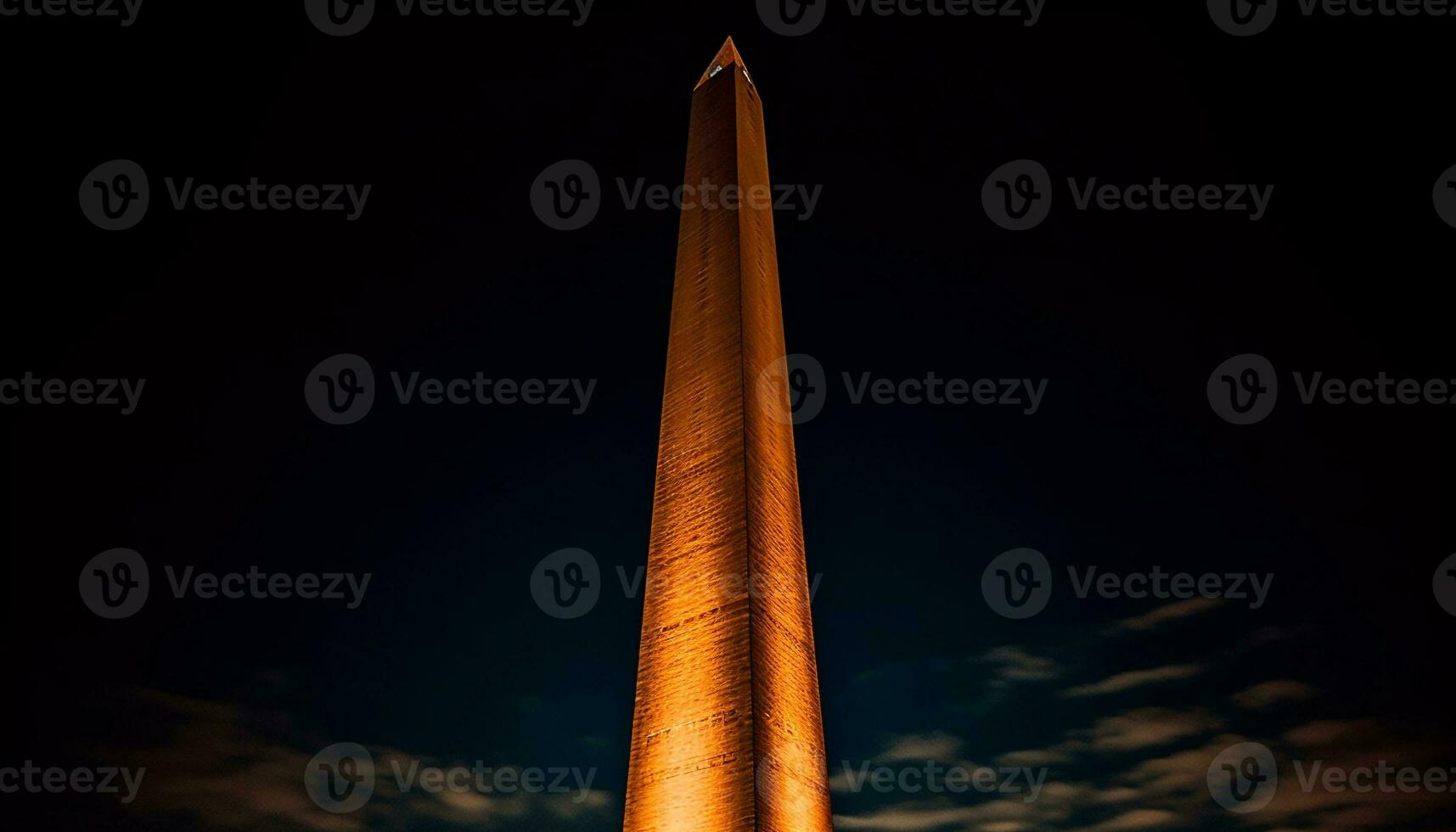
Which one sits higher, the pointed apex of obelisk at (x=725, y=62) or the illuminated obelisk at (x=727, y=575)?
the pointed apex of obelisk at (x=725, y=62)

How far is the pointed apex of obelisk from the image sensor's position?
1417 centimetres

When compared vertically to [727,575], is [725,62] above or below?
above

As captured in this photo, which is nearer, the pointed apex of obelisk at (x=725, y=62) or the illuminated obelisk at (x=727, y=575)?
the illuminated obelisk at (x=727, y=575)

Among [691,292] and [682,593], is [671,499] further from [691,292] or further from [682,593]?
[691,292]

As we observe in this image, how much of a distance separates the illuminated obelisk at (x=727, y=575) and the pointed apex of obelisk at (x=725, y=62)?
2.01 metres

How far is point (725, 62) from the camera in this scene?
14.4m

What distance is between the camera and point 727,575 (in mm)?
9516

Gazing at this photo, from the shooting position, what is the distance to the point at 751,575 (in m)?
9.36

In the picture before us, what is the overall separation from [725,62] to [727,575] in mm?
8387

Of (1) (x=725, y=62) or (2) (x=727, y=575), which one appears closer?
(2) (x=727, y=575)

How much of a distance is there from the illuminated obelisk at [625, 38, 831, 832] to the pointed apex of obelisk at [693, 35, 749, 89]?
2.01 metres

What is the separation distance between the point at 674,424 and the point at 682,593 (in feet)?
7.02

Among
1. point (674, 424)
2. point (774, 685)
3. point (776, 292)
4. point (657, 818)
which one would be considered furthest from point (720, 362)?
point (657, 818)

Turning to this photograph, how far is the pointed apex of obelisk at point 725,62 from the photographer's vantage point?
1417cm
